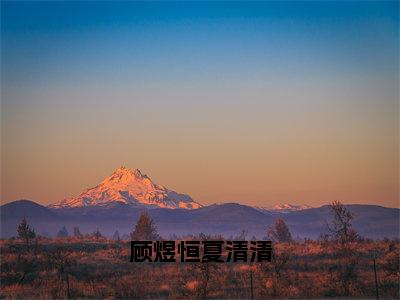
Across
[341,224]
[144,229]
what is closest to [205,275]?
[341,224]

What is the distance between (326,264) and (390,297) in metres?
12.7

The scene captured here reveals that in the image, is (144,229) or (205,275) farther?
(144,229)

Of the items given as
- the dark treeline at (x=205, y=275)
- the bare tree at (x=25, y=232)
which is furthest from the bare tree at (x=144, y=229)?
the dark treeline at (x=205, y=275)

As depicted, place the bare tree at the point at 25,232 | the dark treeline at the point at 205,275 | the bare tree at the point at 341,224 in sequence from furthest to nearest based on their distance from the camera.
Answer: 1. the bare tree at the point at 25,232
2. the bare tree at the point at 341,224
3. the dark treeline at the point at 205,275

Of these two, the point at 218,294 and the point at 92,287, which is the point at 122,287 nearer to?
the point at 92,287

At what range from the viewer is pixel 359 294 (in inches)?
1220

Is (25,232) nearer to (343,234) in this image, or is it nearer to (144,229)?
(144,229)

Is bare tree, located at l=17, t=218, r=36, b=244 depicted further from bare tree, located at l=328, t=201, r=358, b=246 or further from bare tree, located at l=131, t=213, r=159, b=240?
bare tree, located at l=328, t=201, r=358, b=246

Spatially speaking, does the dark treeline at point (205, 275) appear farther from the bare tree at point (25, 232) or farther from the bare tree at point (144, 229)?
the bare tree at point (144, 229)

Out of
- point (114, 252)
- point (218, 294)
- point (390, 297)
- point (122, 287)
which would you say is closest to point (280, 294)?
point (218, 294)

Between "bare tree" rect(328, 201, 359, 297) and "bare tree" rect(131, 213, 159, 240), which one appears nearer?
"bare tree" rect(328, 201, 359, 297)

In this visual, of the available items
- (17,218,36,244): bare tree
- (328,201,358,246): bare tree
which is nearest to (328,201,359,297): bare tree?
(328,201,358,246): bare tree

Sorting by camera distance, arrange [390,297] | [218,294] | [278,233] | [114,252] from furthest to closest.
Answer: [278,233] → [114,252] → [218,294] → [390,297]

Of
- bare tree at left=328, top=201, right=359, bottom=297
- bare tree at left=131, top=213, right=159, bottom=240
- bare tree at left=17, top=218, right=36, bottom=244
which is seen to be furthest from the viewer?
bare tree at left=131, top=213, right=159, bottom=240
